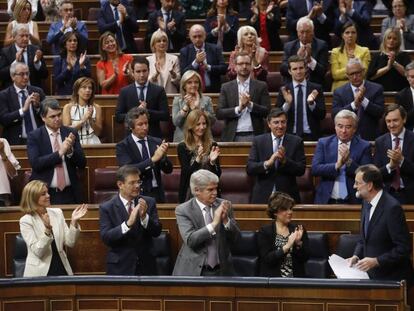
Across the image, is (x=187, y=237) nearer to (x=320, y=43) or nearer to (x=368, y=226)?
(x=368, y=226)

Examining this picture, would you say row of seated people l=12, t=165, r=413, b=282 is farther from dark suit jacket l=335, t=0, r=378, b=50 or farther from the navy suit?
dark suit jacket l=335, t=0, r=378, b=50

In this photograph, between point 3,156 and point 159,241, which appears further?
point 3,156

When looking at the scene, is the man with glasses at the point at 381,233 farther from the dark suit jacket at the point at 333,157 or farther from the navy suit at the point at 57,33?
the navy suit at the point at 57,33

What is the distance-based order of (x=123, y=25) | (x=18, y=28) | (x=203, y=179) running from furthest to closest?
(x=123, y=25)
(x=18, y=28)
(x=203, y=179)

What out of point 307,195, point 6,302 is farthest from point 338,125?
point 6,302

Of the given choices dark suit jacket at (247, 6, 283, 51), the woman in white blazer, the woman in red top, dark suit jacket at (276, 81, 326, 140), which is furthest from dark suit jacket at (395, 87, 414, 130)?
the woman in white blazer

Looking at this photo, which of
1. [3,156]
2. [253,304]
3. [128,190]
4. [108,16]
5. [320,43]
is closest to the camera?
[253,304]

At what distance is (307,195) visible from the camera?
29.2ft

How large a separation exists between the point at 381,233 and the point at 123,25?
4541 mm

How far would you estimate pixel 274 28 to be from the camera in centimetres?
1112

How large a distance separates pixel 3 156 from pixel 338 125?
2.38m

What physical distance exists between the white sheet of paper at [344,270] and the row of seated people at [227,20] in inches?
155

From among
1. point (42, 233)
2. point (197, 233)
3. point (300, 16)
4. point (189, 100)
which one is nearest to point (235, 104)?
point (189, 100)

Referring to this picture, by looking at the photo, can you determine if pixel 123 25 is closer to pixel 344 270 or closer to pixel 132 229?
pixel 132 229
